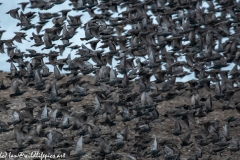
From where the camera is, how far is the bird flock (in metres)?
28.0

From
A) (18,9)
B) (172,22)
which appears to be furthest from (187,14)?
(18,9)

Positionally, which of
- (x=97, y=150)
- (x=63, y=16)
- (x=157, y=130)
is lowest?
(x=157, y=130)

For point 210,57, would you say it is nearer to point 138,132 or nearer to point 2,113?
point 138,132

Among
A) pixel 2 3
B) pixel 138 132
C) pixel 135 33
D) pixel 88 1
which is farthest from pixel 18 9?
pixel 138 132

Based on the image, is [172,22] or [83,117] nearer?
[83,117]

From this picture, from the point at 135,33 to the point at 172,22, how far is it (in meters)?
2.27

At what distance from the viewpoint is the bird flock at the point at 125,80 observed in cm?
2802

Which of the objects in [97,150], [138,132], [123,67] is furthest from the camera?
[138,132]

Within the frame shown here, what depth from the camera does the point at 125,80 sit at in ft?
97.5

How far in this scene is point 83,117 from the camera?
92.1 feet

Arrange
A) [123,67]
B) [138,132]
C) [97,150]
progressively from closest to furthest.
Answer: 1. [97,150]
2. [123,67]
3. [138,132]

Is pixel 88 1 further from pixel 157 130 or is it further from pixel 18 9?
pixel 157 130

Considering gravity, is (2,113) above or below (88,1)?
below

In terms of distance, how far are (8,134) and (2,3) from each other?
5.18 meters
